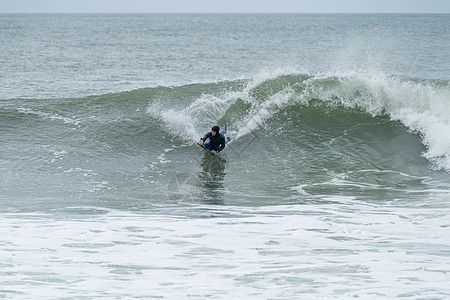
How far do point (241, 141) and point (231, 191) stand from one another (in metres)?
4.15

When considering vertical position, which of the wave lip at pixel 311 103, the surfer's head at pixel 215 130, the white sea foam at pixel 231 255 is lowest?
the white sea foam at pixel 231 255

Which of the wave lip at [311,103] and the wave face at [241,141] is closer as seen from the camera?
the wave face at [241,141]

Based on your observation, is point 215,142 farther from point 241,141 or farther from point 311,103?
point 311,103

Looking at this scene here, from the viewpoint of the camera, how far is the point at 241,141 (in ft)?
48.9

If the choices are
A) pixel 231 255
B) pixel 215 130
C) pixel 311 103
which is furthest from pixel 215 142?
pixel 231 255

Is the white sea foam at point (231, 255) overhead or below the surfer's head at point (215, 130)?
below

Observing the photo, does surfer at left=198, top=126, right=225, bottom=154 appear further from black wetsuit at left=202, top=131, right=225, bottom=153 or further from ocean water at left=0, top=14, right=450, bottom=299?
ocean water at left=0, top=14, right=450, bottom=299

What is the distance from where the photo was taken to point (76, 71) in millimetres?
29172

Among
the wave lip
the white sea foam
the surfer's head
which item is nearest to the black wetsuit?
the surfer's head

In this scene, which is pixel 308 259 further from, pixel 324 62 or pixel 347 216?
pixel 324 62

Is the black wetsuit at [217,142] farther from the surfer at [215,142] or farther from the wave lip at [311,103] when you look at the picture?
the wave lip at [311,103]

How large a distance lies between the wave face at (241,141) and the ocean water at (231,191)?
6 cm

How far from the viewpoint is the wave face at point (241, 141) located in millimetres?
11172

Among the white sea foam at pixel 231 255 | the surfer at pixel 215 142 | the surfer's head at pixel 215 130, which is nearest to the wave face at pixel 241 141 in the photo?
the surfer at pixel 215 142
